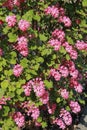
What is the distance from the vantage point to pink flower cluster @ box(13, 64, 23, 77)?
4.37 metres

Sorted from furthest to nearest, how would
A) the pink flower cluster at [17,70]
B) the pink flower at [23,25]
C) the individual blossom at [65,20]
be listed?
1. the individual blossom at [65,20]
2. the pink flower cluster at [17,70]
3. the pink flower at [23,25]

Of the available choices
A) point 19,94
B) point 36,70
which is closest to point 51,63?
point 36,70

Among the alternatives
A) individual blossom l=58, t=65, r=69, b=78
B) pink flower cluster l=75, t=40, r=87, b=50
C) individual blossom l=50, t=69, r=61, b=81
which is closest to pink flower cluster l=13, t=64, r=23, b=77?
individual blossom l=50, t=69, r=61, b=81

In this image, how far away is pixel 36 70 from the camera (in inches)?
178

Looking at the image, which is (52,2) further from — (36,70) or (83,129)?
(83,129)

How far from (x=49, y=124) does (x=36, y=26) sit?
1308 millimetres

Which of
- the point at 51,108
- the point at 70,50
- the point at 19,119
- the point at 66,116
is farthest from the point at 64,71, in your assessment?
the point at 19,119

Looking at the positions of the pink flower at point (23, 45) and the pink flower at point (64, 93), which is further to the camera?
the pink flower at point (64, 93)

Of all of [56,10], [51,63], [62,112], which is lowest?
[62,112]

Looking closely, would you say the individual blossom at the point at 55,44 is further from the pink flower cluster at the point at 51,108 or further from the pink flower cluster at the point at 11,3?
the pink flower cluster at the point at 51,108

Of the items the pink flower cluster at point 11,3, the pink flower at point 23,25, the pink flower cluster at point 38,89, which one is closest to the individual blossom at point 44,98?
the pink flower cluster at point 38,89

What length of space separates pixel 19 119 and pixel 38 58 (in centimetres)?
72

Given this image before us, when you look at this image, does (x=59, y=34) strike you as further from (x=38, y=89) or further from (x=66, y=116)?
(x=66, y=116)

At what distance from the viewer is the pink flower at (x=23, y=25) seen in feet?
13.9
